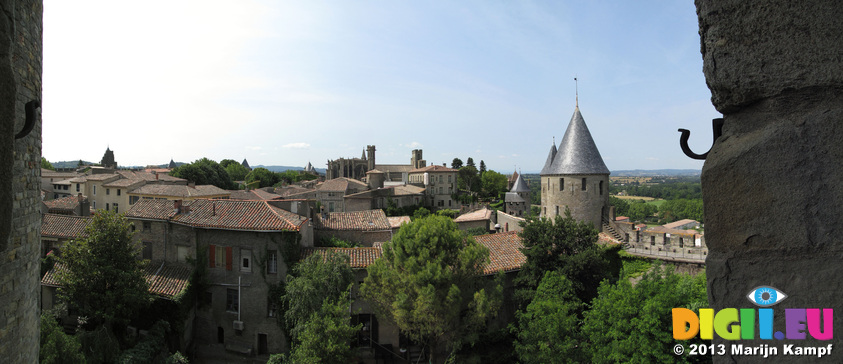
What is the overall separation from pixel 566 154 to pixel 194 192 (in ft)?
110

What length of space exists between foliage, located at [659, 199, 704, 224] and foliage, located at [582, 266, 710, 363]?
9696 centimetres

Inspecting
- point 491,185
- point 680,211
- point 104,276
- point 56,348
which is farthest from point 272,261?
point 680,211

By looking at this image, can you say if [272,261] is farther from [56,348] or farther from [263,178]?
[263,178]

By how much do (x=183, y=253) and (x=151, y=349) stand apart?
445cm

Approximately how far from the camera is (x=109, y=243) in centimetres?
1770

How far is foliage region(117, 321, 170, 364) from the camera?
52.2 feet

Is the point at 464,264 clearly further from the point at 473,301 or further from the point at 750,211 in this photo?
the point at 750,211

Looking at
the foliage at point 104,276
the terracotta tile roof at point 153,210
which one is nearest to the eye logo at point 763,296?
the foliage at point 104,276

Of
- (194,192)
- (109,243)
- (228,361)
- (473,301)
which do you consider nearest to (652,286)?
(473,301)

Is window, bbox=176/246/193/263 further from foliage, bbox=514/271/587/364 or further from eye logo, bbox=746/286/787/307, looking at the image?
→ eye logo, bbox=746/286/787/307

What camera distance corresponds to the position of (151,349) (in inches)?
664

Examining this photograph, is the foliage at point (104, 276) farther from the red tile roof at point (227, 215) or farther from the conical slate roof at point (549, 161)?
the conical slate roof at point (549, 161)

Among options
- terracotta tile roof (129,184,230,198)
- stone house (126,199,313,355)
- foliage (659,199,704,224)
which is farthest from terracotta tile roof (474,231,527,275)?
foliage (659,199,704,224)

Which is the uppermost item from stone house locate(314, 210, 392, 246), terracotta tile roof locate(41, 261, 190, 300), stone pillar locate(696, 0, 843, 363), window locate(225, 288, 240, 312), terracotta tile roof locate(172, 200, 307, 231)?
stone pillar locate(696, 0, 843, 363)
